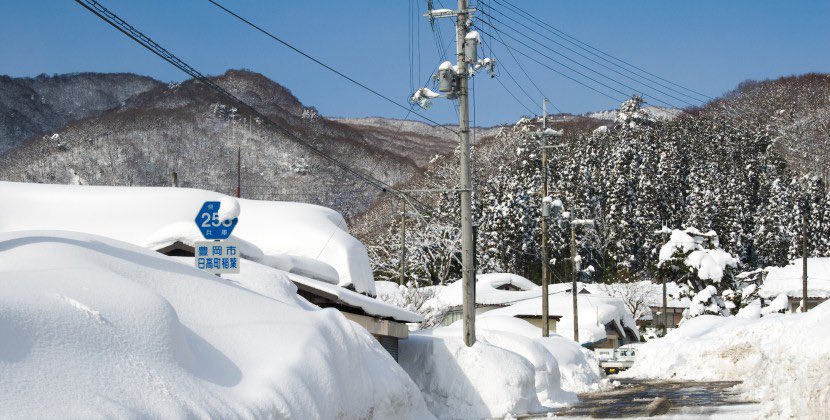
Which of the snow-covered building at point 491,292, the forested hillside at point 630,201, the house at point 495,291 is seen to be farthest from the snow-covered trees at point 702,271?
the forested hillside at point 630,201

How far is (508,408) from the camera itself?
18.1 m

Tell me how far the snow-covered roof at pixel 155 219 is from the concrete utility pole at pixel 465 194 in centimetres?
785

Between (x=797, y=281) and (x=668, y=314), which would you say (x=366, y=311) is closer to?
(x=797, y=281)

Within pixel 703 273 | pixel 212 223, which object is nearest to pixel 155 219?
pixel 212 223

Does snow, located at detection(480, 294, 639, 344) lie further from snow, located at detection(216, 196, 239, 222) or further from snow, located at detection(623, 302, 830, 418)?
snow, located at detection(216, 196, 239, 222)

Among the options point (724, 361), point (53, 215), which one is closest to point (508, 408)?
point (53, 215)

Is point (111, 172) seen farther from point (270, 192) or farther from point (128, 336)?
point (128, 336)

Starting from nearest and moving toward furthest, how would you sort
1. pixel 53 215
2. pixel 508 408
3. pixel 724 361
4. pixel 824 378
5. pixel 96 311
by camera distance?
1. pixel 96 311
2. pixel 824 378
3. pixel 508 408
4. pixel 53 215
5. pixel 724 361

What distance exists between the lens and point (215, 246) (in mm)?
13969

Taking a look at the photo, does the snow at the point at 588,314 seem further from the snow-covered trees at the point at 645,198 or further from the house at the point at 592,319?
the snow-covered trees at the point at 645,198

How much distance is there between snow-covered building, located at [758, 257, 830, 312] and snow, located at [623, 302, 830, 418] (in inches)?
910

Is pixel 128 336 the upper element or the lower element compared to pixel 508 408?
upper

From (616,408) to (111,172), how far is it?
157 meters

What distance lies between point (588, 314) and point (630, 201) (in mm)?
46349
